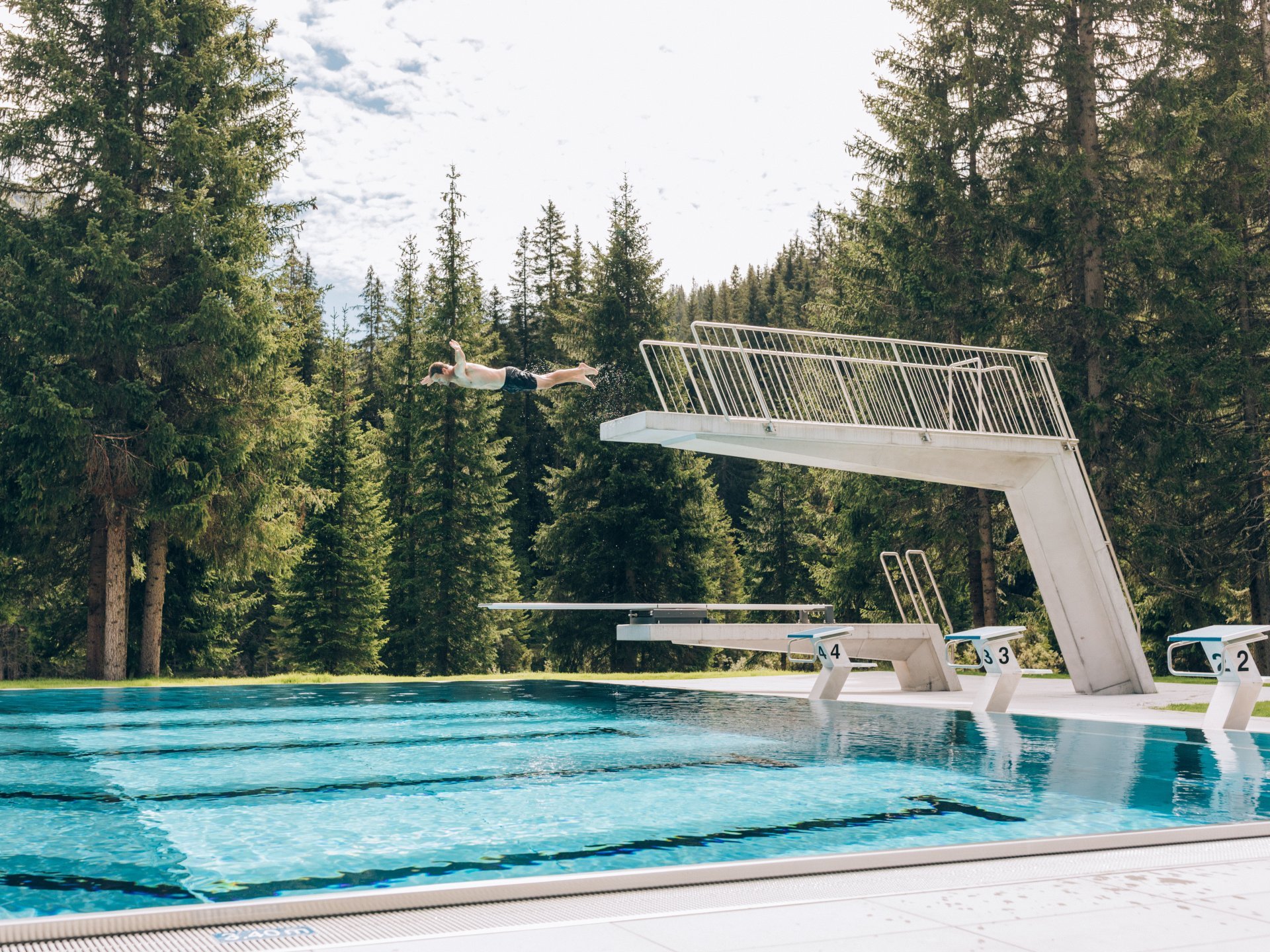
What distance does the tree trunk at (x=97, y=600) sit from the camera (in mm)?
22125

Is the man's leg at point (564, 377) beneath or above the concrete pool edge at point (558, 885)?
above

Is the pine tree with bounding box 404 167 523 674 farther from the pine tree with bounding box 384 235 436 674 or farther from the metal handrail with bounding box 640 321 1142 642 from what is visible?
the metal handrail with bounding box 640 321 1142 642

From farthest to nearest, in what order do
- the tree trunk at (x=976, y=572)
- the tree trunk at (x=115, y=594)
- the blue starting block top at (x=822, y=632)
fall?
the tree trunk at (x=976, y=572), the tree trunk at (x=115, y=594), the blue starting block top at (x=822, y=632)

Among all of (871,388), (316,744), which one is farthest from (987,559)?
(316,744)

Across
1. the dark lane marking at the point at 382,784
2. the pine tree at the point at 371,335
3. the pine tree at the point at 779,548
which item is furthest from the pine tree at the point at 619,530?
the dark lane marking at the point at 382,784

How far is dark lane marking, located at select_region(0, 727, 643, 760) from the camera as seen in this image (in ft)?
31.2

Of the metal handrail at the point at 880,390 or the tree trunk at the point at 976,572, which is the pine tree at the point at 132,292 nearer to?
the metal handrail at the point at 880,390

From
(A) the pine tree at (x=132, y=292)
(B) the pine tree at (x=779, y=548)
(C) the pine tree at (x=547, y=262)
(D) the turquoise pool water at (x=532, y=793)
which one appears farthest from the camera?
(C) the pine tree at (x=547, y=262)

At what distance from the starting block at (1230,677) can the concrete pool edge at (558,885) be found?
17.0ft

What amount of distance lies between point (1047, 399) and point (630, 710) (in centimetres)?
754

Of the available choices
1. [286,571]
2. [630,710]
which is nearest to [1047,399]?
[630,710]

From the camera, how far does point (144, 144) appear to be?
22.6m

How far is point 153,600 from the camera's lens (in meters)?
23.2

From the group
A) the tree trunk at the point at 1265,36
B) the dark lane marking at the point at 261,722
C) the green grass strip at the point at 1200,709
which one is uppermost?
the tree trunk at the point at 1265,36
